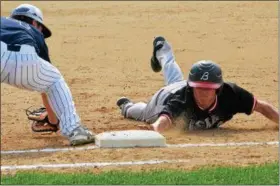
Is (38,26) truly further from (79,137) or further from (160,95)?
(160,95)

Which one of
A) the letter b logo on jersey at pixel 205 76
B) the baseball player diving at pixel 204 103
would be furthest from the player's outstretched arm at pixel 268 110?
the letter b logo on jersey at pixel 205 76

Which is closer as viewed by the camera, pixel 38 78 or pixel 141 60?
pixel 38 78

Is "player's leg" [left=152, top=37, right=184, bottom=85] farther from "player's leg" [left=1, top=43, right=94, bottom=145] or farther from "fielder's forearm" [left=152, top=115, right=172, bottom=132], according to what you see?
"player's leg" [left=1, top=43, right=94, bottom=145]

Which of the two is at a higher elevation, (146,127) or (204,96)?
(204,96)

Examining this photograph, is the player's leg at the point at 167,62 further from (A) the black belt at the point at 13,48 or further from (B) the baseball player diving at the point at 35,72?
(A) the black belt at the point at 13,48

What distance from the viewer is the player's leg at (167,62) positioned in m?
10.1

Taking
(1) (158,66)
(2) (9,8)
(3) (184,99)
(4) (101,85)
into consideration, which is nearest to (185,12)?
(2) (9,8)

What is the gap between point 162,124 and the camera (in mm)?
8578

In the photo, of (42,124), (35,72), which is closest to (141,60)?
(42,124)

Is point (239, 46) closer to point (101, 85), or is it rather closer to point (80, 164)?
point (101, 85)

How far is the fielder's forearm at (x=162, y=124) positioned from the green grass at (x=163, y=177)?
5.01ft

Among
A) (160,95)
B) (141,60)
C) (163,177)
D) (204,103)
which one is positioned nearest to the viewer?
(163,177)

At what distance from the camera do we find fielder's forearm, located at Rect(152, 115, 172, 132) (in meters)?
8.54

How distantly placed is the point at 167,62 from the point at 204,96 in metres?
1.87
